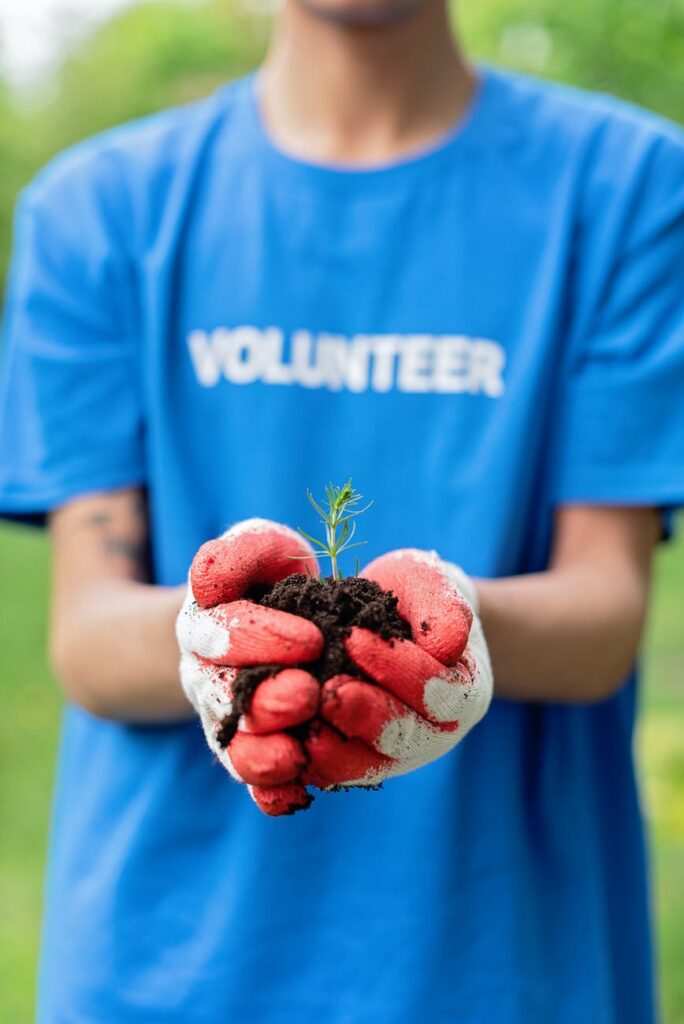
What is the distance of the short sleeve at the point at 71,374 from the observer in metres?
1.92

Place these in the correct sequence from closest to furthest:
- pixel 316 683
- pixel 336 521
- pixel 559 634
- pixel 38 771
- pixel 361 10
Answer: pixel 316 683 < pixel 336 521 < pixel 559 634 < pixel 361 10 < pixel 38 771

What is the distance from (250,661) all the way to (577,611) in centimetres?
72

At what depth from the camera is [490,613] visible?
157 centimetres

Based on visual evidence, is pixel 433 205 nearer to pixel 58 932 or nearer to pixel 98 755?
pixel 98 755

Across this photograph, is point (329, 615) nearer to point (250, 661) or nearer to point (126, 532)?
point (250, 661)

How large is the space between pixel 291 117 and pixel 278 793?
1345mm

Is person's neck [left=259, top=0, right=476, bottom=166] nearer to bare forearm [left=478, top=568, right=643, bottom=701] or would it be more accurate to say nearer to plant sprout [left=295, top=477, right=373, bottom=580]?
plant sprout [left=295, top=477, right=373, bottom=580]

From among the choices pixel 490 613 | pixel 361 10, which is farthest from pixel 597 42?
pixel 490 613

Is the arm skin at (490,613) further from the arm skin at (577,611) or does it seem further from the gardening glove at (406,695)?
the gardening glove at (406,695)

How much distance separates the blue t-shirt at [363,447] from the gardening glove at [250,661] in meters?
0.56

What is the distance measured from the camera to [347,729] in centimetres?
118

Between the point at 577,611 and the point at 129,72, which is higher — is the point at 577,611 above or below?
above

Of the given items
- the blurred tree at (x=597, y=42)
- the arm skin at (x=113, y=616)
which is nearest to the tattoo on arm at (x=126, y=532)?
the arm skin at (x=113, y=616)

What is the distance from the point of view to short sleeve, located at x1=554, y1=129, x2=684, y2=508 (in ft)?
6.14
